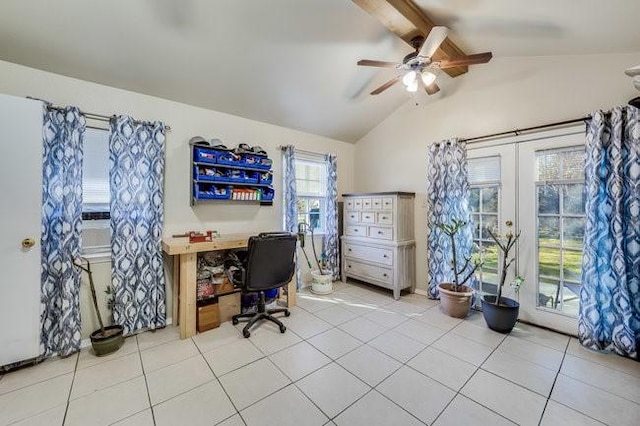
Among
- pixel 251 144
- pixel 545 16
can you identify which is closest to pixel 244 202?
pixel 251 144

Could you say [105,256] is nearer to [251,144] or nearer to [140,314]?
[140,314]

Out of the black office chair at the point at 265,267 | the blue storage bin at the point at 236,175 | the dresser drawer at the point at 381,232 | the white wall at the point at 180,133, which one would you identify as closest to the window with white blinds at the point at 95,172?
the white wall at the point at 180,133

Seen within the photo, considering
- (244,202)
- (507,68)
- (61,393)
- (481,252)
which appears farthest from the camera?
(244,202)

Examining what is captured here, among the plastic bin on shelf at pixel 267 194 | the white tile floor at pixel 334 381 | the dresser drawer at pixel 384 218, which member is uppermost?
the plastic bin on shelf at pixel 267 194

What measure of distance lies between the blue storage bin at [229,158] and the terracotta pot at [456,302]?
287 centimetres

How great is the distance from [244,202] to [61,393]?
2289 mm

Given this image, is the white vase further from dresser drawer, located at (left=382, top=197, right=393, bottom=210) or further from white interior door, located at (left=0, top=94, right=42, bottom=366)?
white interior door, located at (left=0, top=94, right=42, bottom=366)

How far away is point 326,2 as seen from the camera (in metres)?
2.11

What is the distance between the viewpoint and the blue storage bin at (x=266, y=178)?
3423 mm

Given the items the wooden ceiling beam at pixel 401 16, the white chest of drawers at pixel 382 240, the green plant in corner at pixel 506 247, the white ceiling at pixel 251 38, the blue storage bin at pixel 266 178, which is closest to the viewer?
the white ceiling at pixel 251 38

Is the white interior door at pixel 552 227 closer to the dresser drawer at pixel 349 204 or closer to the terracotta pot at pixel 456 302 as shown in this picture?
the terracotta pot at pixel 456 302

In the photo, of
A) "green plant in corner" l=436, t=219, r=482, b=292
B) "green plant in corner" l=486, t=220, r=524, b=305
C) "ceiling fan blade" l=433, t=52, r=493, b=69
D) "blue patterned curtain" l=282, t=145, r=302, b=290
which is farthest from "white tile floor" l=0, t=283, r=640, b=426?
"ceiling fan blade" l=433, t=52, r=493, b=69

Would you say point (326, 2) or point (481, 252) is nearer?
point (326, 2)

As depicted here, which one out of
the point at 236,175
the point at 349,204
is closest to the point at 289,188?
the point at 236,175
